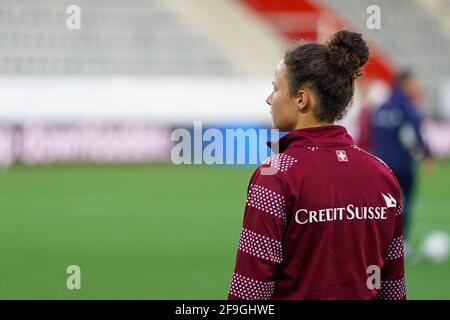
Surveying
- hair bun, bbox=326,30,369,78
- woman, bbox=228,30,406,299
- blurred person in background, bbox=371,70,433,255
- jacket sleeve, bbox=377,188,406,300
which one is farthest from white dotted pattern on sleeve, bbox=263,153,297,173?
blurred person in background, bbox=371,70,433,255

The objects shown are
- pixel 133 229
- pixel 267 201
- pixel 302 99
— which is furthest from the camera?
pixel 133 229

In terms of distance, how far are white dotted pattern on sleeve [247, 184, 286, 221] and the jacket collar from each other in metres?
0.21

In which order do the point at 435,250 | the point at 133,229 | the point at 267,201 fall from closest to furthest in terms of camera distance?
the point at 267,201 < the point at 435,250 < the point at 133,229

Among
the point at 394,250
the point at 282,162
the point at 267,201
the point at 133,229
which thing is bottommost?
the point at 394,250

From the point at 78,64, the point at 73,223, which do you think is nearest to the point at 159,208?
the point at 73,223

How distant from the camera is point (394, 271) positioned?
296 cm

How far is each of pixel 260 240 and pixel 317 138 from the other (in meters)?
0.39

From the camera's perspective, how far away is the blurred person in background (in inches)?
358

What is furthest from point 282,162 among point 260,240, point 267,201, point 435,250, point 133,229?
point 133,229

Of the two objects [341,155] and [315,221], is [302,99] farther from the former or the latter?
[315,221]

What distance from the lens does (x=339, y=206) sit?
2.77 meters

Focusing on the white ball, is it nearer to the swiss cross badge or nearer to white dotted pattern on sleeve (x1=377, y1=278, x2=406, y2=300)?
white dotted pattern on sleeve (x1=377, y1=278, x2=406, y2=300)

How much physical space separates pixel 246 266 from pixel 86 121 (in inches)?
610

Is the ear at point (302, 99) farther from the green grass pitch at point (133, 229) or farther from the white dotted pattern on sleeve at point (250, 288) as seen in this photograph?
the green grass pitch at point (133, 229)
